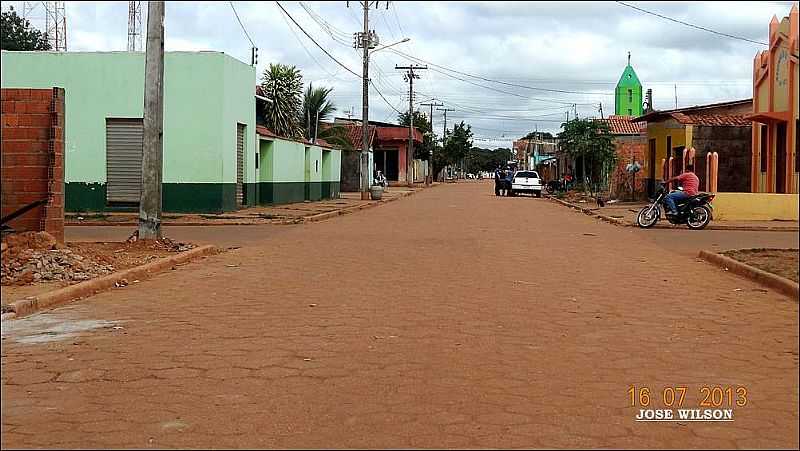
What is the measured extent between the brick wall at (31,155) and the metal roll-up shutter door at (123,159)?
40.2ft

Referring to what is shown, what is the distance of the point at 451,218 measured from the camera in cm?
2692

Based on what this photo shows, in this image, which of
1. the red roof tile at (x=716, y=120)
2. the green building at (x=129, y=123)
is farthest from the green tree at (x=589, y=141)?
the green building at (x=129, y=123)

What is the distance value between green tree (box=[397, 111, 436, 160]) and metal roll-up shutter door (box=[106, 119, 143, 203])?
58.4 m

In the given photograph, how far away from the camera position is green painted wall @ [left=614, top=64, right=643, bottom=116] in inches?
2566

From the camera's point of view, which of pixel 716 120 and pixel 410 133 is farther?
pixel 410 133

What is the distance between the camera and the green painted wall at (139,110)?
83.8 ft

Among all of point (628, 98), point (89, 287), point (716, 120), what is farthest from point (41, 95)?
point (628, 98)

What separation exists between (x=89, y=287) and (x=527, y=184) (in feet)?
139

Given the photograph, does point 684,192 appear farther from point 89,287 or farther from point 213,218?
point 89,287

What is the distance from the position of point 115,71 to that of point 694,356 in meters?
21.8

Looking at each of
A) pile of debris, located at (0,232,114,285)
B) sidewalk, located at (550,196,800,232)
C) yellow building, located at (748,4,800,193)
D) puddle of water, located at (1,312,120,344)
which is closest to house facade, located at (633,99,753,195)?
sidewalk, located at (550,196,800,232)

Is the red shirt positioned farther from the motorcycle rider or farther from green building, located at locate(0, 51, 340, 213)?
green building, located at locate(0, 51, 340, 213)

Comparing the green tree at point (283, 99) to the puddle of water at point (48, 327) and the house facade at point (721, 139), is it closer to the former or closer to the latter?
the house facade at point (721, 139)

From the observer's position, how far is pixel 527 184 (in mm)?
51844
